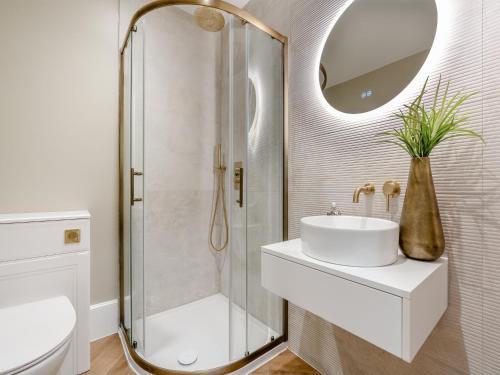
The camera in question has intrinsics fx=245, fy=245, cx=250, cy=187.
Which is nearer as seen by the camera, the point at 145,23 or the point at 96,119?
the point at 145,23

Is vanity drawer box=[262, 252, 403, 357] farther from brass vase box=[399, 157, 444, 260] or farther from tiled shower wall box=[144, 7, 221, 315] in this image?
tiled shower wall box=[144, 7, 221, 315]

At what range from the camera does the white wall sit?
1401 mm

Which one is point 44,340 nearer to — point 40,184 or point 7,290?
point 7,290

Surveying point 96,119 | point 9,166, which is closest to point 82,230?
point 9,166

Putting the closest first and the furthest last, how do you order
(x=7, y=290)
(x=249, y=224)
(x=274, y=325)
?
(x=7, y=290), (x=249, y=224), (x=274, y=325)

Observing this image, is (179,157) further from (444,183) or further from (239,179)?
(444,183)

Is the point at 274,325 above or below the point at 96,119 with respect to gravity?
below

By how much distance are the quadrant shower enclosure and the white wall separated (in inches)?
4.6

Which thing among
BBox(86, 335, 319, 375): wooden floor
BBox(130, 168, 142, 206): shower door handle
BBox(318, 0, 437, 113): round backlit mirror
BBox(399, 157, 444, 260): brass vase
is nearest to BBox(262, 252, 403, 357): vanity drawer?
BBox(399, 157, 444, 260): brass vase

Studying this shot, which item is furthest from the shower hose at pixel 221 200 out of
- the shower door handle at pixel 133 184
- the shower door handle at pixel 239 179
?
the shower door handle at pixel 133 184

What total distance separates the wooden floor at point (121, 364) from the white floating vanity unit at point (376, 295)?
2.35ft

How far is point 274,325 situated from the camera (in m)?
1.57

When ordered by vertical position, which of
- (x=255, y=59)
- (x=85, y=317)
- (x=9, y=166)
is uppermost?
(x=255, y=59)

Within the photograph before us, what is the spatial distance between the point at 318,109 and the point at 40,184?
5.62 feet
